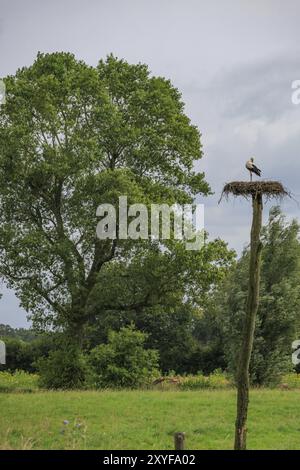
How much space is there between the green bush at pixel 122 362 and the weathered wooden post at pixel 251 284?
1676cm

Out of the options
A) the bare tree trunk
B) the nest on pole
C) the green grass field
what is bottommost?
the green grass field

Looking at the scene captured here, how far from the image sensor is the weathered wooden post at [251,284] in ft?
57.9

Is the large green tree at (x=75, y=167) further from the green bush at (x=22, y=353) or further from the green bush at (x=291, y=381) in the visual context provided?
the green bush at (x=22, y=353)

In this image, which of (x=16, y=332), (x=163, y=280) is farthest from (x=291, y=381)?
(x=16, y=332)

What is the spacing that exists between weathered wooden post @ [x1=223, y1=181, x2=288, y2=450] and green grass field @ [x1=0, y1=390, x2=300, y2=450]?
2.19 m

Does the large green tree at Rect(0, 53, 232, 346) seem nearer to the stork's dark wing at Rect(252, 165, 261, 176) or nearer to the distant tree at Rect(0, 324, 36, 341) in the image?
the stork's dark wing at Rect(252, 165, 261, 176)

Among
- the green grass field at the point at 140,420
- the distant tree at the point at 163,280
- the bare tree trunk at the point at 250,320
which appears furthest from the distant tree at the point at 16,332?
the bare tree trunk at the point at 250,320

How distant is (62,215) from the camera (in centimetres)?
3653

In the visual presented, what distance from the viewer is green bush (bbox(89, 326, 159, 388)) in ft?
113

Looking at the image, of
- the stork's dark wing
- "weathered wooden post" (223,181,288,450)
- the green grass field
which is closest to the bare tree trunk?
"weathered wooden post" (223,181,288,450)

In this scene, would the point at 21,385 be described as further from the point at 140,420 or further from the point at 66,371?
the point at 140,420
